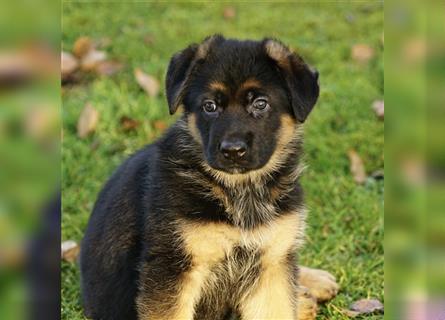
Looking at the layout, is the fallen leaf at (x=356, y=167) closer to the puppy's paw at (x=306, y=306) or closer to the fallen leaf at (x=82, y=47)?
the puppy's paw at (x=306, y=306)

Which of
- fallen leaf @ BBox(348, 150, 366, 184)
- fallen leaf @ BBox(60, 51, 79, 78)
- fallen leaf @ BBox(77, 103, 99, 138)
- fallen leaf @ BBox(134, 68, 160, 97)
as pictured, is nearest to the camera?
fallen leaf @ BBox(348, 150, 366, 184)

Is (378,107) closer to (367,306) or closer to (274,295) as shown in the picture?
(367,306)

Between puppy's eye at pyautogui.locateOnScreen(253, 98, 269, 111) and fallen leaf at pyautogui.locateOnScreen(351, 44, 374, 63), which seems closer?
puppy's eye at pyautogui.locateOnScreen(253, 98, 269, 111)

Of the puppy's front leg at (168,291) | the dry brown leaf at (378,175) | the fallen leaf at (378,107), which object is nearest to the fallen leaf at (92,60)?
the fallen leaf at (378,107)

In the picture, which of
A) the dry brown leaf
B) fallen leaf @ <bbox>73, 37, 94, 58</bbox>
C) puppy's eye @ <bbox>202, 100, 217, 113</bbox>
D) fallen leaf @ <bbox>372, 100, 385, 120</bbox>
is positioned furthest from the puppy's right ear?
fallen leaf @ <bbox>73, 37, 94, 58</bbox>

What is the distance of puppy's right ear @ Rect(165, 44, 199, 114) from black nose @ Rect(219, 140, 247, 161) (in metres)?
0.38

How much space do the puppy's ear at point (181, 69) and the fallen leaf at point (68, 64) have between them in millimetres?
3898

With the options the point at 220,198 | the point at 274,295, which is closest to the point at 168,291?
the point at 220,198

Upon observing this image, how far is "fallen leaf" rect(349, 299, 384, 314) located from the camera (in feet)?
15.3

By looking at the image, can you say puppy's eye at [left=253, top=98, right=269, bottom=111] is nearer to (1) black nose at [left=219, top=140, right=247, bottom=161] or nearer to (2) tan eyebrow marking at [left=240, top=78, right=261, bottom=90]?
(2) tan eyebrow marking at [left=240, top=78, right=261, bottom=90]

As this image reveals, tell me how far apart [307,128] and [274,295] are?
3.24 meters

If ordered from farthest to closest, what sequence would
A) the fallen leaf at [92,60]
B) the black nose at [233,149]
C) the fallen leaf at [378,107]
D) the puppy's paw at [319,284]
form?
1. the fallen leaf at [92,60]
2. the fallen leaf at [378,107]
3. the puppy's paw at [319,284]
4. the black nose at [233,149]

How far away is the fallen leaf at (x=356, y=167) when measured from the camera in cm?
657

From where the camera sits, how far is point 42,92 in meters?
1.54
